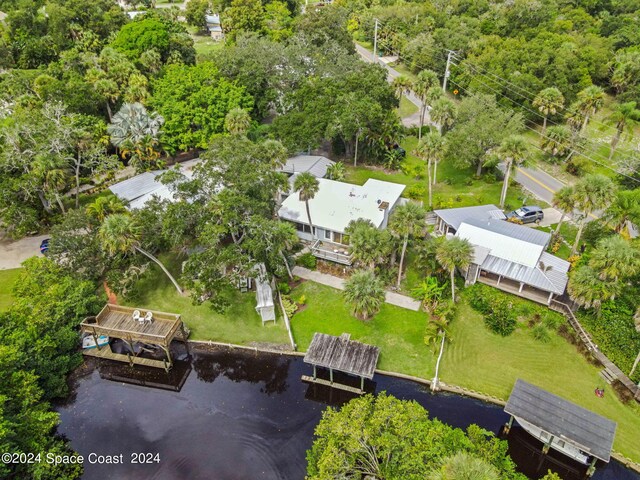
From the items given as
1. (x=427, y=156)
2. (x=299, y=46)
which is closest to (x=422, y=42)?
(x=299, y=46)

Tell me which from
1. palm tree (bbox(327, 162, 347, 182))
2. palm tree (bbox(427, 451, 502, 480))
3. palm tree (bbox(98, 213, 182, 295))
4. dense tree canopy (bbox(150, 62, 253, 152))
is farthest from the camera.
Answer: dense tree canopy (bbox(150, 62, 253, 152))

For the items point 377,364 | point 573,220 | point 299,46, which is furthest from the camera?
point 299,46

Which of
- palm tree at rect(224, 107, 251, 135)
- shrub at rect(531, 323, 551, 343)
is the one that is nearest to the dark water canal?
shrub at rect(531, 323, 551, 343)

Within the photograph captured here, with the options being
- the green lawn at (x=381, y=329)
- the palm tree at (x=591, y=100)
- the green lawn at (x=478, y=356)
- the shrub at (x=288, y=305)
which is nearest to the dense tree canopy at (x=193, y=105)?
the shrub at (x=288, y=305)

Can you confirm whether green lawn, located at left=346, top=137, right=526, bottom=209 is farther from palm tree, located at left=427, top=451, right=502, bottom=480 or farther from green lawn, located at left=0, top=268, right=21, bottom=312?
green lawn, located at left=0, top=268, right=21, bottom=312

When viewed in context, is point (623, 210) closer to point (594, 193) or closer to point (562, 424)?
point (594, 193)

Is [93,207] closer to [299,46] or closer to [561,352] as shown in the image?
[561,352]
